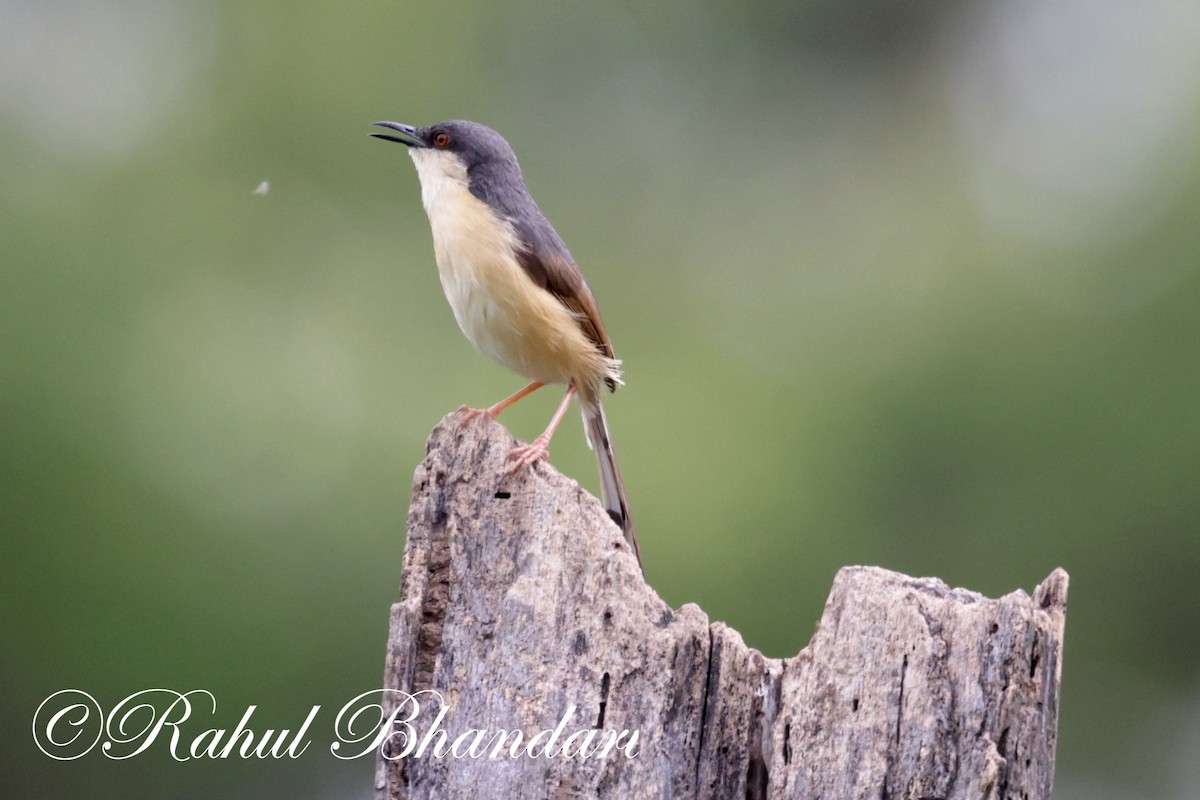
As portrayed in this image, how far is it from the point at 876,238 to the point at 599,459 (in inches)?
163

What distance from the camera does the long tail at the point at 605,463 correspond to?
19.1ft

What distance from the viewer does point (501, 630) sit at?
402 cm

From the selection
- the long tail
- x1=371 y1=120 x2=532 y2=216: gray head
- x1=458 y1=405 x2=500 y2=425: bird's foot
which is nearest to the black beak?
x1=371 y1=120 x2=532 y2=216: gray head

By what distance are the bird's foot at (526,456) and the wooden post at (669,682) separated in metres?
0.13

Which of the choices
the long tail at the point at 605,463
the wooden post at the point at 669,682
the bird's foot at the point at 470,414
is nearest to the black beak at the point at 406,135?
the long tail at the point at 605,463

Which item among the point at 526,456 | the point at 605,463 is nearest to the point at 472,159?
the point at 605,463

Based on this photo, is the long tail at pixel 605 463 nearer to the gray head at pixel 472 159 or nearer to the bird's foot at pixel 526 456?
the gray head at pixel 472 159

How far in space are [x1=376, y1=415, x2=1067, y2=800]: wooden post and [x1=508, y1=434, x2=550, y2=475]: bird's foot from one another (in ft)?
0.42

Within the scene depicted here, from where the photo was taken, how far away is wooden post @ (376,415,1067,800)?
3582 millimetres

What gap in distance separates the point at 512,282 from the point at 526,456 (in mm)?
1529

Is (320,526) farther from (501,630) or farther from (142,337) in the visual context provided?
Result: (501,630)

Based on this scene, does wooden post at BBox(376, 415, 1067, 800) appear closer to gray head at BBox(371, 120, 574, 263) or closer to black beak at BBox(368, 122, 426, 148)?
gray head at BBox(371, 120, 574, 263)

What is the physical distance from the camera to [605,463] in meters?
6.17

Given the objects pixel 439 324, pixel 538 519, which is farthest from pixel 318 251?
pixel 538 519
